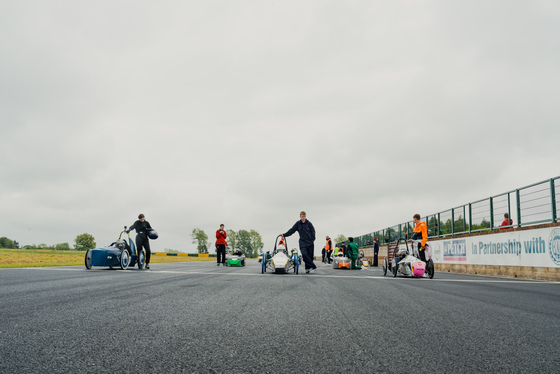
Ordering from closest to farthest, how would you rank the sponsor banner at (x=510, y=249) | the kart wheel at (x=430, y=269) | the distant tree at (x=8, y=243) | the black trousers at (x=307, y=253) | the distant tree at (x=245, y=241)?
the kart wheel at (x=430, y=269), the sponsor banner at (x=510, y=249), the black trousers at (x=307, y=253), the distant tree at (x=8, y=243), the distant tree at (x=245, y=241)

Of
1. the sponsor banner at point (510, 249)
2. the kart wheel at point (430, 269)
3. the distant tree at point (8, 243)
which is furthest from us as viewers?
the distant tree at point (8, 243)

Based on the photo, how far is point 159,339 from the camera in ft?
10.1

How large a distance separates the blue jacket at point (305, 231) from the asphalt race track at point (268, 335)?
8.29 m

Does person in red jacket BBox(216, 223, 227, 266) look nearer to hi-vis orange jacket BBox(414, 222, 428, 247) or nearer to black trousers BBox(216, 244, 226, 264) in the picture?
black trousers BBox(216, 244, 226, 264)

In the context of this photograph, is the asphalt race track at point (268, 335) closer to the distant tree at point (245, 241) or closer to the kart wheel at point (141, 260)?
the kart wheel at point (141, 260)

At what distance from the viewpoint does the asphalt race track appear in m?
2.49

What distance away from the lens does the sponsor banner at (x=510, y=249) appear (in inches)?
472

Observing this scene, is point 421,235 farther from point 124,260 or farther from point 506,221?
point 124,260

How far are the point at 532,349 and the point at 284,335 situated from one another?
1.81m

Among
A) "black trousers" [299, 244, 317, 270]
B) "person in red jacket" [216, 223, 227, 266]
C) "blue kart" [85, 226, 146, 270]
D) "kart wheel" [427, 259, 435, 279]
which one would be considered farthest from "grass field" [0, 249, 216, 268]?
"kart wheel" [427, 259, 435, 279]

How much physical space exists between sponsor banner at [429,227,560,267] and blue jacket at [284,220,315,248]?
22.1 feet

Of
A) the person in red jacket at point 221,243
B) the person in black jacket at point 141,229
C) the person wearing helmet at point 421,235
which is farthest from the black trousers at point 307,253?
the person in red jacket at point 221,243

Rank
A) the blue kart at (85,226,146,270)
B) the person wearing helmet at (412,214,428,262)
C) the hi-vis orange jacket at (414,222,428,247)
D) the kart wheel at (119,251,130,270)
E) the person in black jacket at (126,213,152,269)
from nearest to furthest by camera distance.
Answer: the hi-vis orange jacket at (414,222,428,247) → the person wearing helmet at (412,214,428,262) → the blue kart at (85,226,146,270) → the kart wheel at (119,251,130,270) → the person in black jacket at (126,213,152,269)

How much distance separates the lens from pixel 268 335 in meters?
3.28
